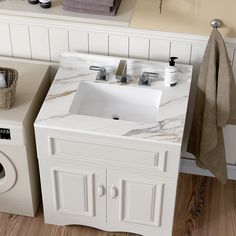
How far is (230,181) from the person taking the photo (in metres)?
3.20

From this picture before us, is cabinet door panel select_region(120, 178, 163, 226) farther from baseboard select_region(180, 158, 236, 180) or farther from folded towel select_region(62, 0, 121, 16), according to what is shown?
folded towel select_region(62, 0, 121, 16)

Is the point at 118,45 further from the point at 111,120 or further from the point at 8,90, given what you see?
the point at 8,90

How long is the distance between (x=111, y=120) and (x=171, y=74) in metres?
0.39

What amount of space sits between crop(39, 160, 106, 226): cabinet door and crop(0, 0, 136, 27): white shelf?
721mm

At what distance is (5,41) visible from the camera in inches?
115

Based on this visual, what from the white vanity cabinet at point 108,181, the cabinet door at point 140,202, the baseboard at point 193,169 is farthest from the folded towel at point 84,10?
the baseboard at point 193,169

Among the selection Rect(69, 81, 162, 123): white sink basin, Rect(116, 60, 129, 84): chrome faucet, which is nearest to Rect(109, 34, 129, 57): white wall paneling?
Rect(116, 60, 129, 84): chrome faucet

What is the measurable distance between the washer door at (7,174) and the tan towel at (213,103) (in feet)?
3.09

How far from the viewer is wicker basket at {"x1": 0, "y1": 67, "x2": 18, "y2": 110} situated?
2521 mm

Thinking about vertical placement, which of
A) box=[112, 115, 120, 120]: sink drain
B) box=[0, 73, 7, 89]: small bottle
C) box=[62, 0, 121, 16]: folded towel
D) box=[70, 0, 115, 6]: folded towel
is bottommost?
box=[112, 115, 120, 120]: sink drain

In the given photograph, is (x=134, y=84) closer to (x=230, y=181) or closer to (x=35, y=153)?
(x=35, y=153)

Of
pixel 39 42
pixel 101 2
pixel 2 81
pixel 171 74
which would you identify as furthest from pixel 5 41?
pixel 171 74

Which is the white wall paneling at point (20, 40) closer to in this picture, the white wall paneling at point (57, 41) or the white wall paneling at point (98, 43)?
the white wall paneling at point (57, 41)

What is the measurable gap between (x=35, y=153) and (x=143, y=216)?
24.5 inches
